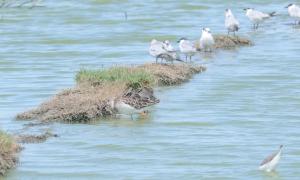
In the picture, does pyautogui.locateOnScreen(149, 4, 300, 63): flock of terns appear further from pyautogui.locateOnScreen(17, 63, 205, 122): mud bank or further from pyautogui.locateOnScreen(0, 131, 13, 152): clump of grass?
pyautogui.locateOnScreen(0, 131, 13, 152): clump of grass

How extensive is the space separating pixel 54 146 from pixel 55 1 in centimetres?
2311

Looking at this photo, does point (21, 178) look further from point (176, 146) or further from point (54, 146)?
point (176, 146)

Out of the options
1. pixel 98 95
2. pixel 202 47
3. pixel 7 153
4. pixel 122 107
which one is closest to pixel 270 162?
pixel 7 153

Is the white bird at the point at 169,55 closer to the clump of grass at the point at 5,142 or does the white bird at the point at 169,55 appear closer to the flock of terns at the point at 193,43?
the flock of terns at the point at 193,43

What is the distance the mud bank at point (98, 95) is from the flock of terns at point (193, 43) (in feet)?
6.56

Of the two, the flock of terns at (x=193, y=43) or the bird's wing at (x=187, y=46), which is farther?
the bird's wing at (x=187, y=46)

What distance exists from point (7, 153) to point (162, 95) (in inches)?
267

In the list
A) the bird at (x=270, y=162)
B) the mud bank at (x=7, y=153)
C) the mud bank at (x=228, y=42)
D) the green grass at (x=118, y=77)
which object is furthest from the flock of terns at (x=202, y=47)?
the mud bank at (x=7, y=153)

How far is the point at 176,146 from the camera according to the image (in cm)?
1684

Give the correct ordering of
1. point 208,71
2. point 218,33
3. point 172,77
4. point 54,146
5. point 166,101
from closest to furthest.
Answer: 1. point 54,146
2. point 166,101
3. point 172,77
4. point 208,71
5. point 218,33

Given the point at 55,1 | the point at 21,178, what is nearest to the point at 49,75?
the point at 21,178

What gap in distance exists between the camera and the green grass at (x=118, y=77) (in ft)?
64.6

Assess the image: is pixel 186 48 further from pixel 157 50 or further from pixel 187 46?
pixel 157 50

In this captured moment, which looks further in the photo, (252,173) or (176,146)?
(176,146)
